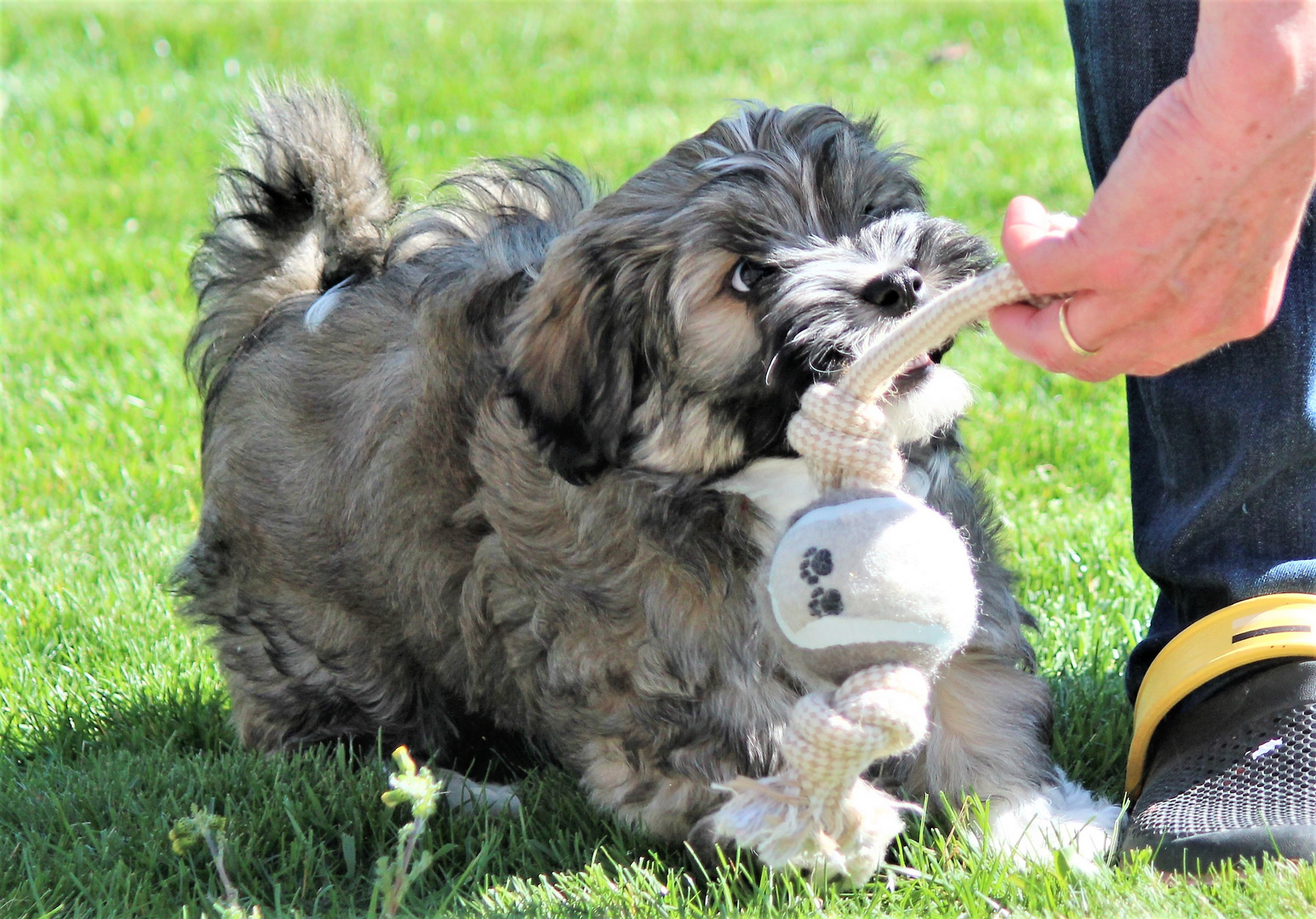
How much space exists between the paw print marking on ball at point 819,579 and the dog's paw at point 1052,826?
660 millimetres

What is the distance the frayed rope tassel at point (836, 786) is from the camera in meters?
1.73

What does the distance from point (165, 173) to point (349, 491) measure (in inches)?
187

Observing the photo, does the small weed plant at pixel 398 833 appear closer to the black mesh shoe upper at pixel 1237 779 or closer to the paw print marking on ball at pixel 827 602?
the paw print marking on ball at pixel 827 602

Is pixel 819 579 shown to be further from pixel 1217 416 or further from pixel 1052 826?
pixel 1217 416

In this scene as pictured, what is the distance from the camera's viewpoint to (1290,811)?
2148mm

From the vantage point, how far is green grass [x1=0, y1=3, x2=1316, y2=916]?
2297 millimetres

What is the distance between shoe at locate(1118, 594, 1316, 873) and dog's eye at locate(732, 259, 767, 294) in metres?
0.99

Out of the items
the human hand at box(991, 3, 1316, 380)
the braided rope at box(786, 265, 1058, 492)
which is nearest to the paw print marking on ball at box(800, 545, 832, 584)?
the braided rope at box(786, 265, 1058, 492)

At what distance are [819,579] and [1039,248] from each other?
474 millimetres

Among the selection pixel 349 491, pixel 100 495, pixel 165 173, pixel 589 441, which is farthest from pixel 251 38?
pixel 589 441

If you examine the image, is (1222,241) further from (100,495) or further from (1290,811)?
(100,495)

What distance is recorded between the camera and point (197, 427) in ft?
15.3

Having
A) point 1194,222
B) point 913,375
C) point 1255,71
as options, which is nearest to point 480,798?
point 913,375

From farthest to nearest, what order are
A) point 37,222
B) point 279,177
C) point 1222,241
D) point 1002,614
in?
point 37,222 → point 279,177 → point 1002,614 → point 1222,241
